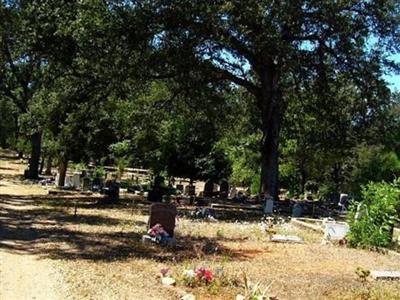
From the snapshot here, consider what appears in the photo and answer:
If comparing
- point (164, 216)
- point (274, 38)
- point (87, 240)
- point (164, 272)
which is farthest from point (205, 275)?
point (274, 38)

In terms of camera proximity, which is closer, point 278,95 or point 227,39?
point 227,39

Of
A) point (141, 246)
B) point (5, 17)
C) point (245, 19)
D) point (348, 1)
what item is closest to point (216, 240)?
point (141, 246)

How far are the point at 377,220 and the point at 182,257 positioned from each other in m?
5.65

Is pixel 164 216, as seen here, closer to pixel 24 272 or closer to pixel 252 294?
pixel 24 272

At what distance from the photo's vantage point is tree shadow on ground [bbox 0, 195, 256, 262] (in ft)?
41.1

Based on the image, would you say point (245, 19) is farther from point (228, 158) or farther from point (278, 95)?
point (228, 158)

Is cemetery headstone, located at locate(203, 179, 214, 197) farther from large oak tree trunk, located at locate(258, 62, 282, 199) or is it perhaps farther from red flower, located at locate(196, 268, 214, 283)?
red flower, located at locate(196, 268, 214, 283)

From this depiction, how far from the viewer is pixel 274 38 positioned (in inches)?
818

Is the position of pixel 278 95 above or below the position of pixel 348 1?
below

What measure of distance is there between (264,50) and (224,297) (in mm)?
13921

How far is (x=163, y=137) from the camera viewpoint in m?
33.0

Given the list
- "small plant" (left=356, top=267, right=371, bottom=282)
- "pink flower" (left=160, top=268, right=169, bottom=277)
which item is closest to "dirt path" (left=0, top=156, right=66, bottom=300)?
"pink flower" (left=160, top=268, right=169, bottom=277)

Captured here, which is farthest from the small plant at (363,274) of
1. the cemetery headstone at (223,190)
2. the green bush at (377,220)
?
the cemetery headstone at (223,190)

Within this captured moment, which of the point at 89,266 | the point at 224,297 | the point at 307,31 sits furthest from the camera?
the point at 307,31
